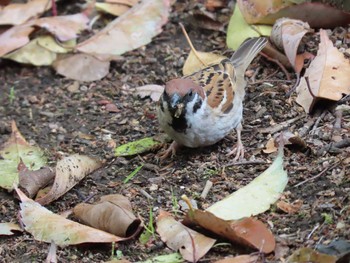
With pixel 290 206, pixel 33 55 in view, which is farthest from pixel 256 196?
pixel 33 55

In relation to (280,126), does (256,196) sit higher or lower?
higher

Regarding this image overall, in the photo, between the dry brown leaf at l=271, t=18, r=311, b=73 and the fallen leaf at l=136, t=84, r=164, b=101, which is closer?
the dry brown leaf at l=271, t=18, r=311, b=73

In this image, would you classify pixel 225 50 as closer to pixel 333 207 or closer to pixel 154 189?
pixel 154 189

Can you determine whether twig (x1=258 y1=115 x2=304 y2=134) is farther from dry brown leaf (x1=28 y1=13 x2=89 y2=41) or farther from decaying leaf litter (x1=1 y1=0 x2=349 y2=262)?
dry brown leaf (x1=28 y1=13 x2=89 y2=41)

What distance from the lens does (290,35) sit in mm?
4859

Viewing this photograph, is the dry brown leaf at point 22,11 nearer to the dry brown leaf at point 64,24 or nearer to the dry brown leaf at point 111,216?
the dry brown leaf at point 64,24

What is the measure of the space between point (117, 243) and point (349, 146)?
1319 mm

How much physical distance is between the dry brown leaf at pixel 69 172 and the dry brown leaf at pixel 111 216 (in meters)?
0.26

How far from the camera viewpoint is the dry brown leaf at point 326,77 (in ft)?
14.2

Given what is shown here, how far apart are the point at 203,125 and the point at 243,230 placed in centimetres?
110

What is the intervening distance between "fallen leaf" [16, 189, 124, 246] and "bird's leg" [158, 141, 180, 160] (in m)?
0.86

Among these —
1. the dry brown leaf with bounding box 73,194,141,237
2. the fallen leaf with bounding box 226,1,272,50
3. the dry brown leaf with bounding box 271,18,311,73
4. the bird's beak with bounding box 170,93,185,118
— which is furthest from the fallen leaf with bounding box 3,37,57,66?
the dry brown leaf with bounding box 73,194,141,237

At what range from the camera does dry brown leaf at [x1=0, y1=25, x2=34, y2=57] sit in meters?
5.69

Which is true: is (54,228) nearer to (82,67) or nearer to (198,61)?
(198,61)
